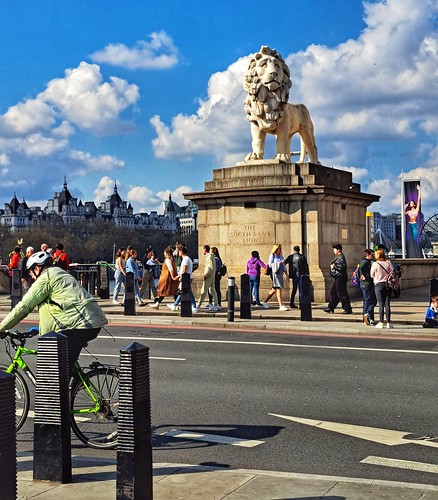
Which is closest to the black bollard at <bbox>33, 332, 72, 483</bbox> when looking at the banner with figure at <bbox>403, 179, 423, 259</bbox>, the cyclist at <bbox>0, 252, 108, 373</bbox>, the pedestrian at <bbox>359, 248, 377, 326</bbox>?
the cyclist at <bbox>0, 252, 108, 373</bbox>

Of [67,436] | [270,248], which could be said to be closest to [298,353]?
[67,436]

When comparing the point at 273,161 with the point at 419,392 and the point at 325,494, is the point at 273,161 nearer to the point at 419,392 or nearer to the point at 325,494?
the point at 419,392

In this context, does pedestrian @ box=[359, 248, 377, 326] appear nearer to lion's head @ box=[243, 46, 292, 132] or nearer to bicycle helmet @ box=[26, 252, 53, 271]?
lion's head @ box=[243, 46, 292, 132]

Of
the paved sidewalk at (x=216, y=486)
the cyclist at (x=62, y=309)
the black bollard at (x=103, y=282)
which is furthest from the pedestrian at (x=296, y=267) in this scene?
the paved sidewalk at (x=216, y=486)

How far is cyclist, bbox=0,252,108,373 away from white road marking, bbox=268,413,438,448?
241cm

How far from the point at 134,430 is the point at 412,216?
39.0m

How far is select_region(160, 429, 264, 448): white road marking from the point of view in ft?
25.6

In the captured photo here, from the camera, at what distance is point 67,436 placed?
20.6 feet

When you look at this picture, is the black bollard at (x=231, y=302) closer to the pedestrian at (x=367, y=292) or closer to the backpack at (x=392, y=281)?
the pedestrian at (x=367, y=292)

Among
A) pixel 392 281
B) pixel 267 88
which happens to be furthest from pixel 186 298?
pixel 267 88

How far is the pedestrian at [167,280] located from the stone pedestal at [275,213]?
6.36 ft

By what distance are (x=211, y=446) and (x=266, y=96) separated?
17.6 metres

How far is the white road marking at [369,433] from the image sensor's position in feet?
25.4

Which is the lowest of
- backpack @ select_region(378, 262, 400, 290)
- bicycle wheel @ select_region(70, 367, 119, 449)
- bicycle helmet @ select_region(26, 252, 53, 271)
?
bicycle wheel @ select_region(70, 367, 119, 449)
